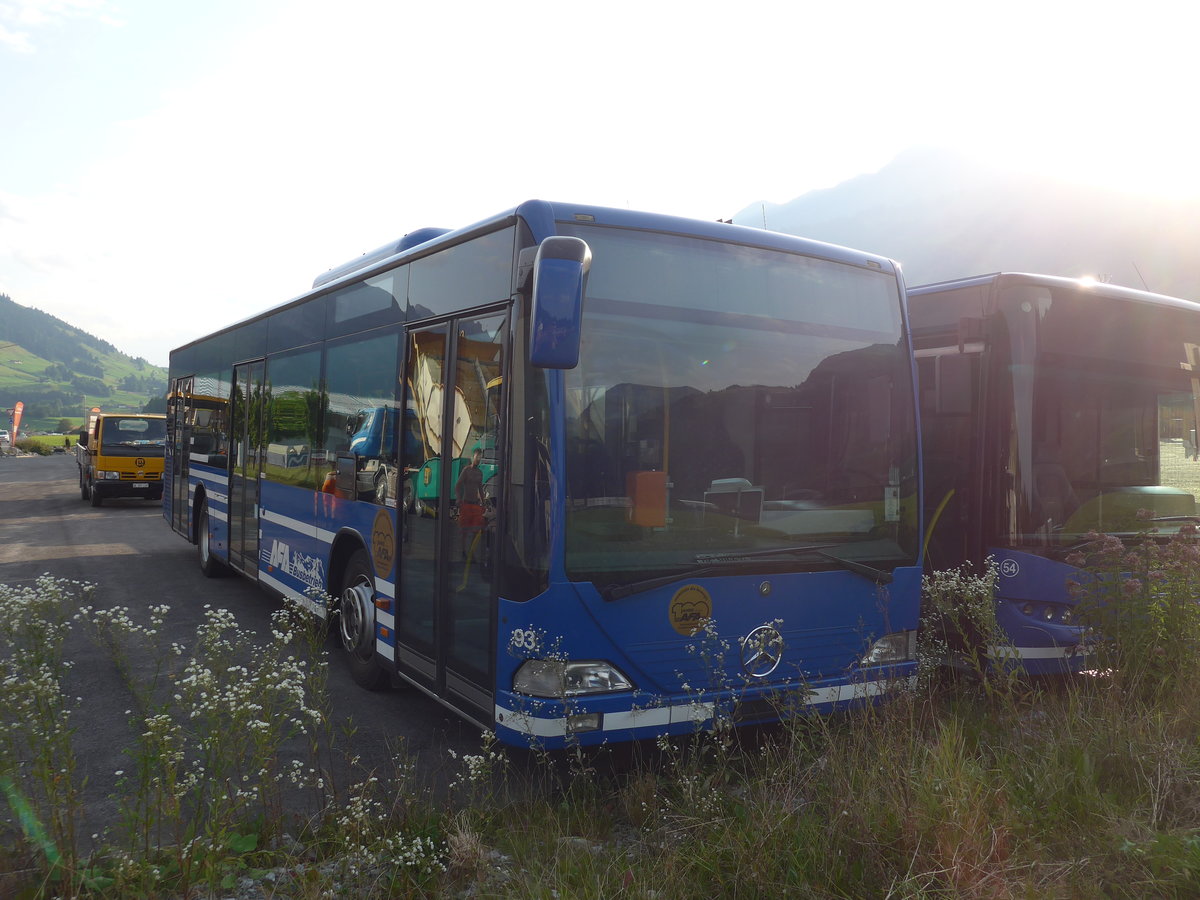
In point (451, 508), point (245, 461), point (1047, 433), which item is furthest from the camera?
point (245, 461)

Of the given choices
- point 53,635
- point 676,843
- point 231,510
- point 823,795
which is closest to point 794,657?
point 823,795

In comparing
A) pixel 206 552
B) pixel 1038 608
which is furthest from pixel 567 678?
pixel 206 552

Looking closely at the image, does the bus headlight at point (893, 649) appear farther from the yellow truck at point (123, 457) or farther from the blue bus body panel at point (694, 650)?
the yellow truck at point (123, 457)

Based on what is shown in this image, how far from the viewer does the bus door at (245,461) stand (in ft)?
31.1

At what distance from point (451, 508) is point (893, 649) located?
2.60 m

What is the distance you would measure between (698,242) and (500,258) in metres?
1.03

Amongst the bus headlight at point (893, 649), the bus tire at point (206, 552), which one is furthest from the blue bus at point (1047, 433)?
the bus tire at point (206, 552)

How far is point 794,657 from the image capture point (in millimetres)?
4879

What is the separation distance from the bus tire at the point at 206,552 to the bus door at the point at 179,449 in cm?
90

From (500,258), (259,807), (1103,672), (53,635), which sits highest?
(500,258)

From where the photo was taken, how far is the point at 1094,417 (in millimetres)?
6496

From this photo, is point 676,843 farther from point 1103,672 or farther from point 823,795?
point 1103,672

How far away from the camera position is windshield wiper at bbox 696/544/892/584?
463cm

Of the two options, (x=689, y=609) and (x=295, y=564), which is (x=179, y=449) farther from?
(x=689, y=609)
